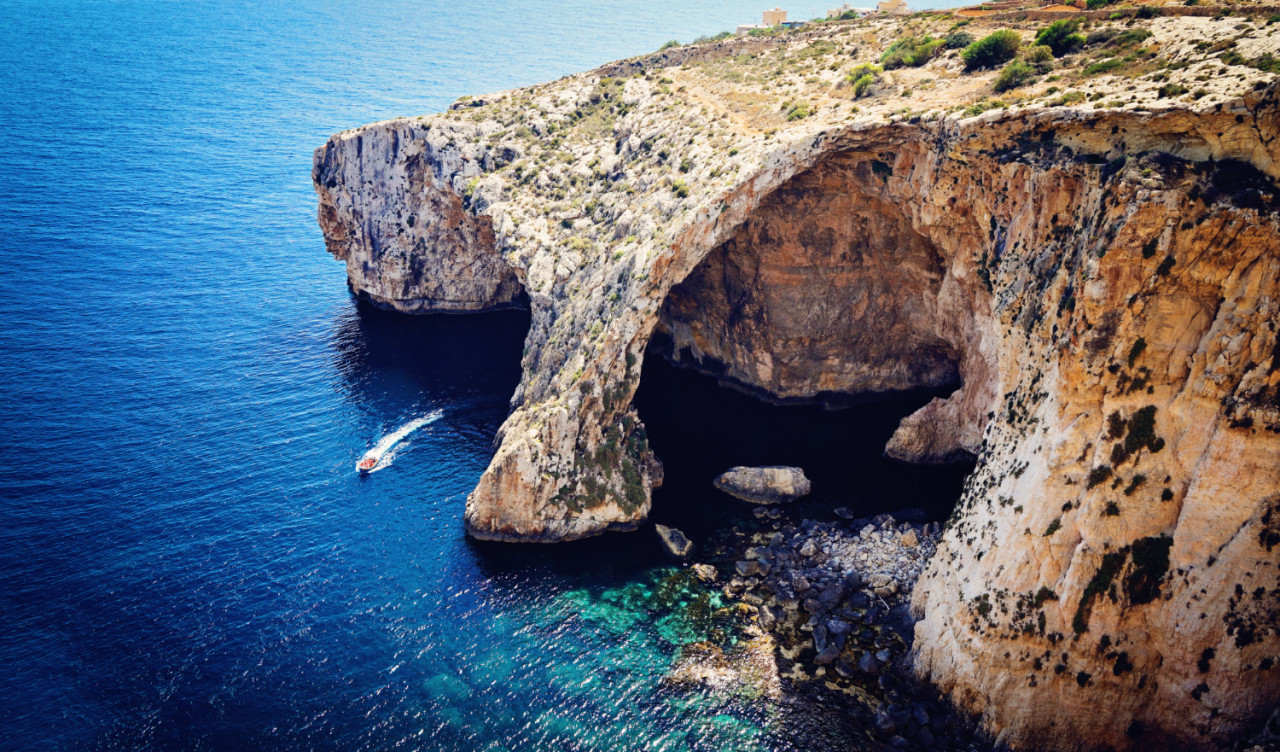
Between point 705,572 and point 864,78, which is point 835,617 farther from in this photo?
point 864,78

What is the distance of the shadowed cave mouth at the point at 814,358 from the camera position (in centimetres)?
5891

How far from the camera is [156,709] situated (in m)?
42.6

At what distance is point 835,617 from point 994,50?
127 ft

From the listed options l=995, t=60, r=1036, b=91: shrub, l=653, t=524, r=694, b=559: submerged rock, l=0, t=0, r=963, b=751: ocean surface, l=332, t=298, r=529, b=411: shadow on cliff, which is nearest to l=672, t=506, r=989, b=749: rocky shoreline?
l=653, t=524, r=694, b=559: submerged rock

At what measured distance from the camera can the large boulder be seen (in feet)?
191

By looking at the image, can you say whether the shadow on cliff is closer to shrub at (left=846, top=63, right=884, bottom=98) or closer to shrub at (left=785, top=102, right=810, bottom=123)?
shrub at (left=785, top=102, right=810, bottom=123)

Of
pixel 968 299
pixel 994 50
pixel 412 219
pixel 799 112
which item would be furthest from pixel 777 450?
pixel 412 219

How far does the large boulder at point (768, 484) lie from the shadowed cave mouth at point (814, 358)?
916 millimetres

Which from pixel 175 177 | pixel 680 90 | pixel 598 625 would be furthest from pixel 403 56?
pixel 598 625

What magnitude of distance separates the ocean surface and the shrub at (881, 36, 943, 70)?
27.6 metres

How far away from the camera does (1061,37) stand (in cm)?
5041

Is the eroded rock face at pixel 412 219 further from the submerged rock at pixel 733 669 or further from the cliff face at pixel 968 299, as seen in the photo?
the submerged rock at pixel 733 669

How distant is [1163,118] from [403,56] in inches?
7734

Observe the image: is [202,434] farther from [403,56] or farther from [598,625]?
[403,56]
